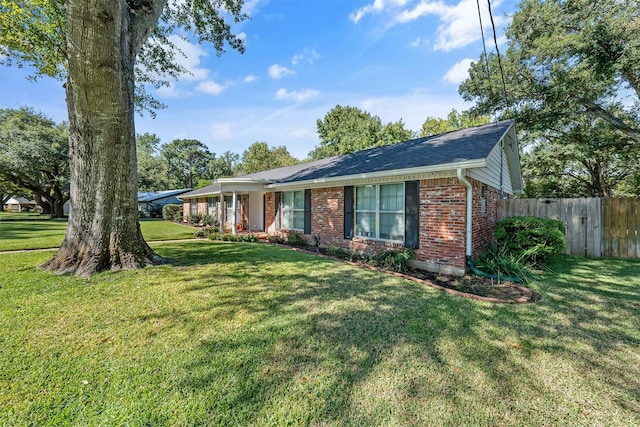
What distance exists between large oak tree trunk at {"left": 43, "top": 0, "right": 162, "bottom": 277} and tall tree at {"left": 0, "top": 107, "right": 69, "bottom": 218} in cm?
2367

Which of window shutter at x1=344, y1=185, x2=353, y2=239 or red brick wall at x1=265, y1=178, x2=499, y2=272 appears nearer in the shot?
red brick wall at x1=265, y1=178, x2=499, y2=272

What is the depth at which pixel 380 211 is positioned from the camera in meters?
7.69

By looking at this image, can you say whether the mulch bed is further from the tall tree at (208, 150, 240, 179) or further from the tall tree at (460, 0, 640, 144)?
the tall tree at (208, 150, 240, 179)

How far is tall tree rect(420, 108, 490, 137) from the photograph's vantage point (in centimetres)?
2867

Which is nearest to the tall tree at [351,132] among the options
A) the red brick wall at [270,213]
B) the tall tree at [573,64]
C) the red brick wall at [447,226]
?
the tall tree at [573,64]

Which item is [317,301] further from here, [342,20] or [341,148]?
[341,148]

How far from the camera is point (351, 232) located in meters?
8.52

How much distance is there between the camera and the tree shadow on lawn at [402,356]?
2213mm

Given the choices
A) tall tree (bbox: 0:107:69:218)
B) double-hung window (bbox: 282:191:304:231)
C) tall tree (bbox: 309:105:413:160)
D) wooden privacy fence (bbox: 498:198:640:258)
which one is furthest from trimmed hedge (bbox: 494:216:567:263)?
tall tree (bbox: 0:107:69:218)

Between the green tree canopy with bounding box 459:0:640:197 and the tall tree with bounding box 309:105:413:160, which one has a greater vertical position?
the tall tree with bounding box 309:105:413:160

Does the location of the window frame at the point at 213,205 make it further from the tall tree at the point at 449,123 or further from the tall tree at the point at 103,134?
the tall tree at the point at 449,123

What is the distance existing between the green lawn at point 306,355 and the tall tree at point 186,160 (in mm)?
50867

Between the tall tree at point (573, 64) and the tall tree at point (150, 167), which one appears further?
the tall tree at point (150, 167)

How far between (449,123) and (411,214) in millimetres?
28101
